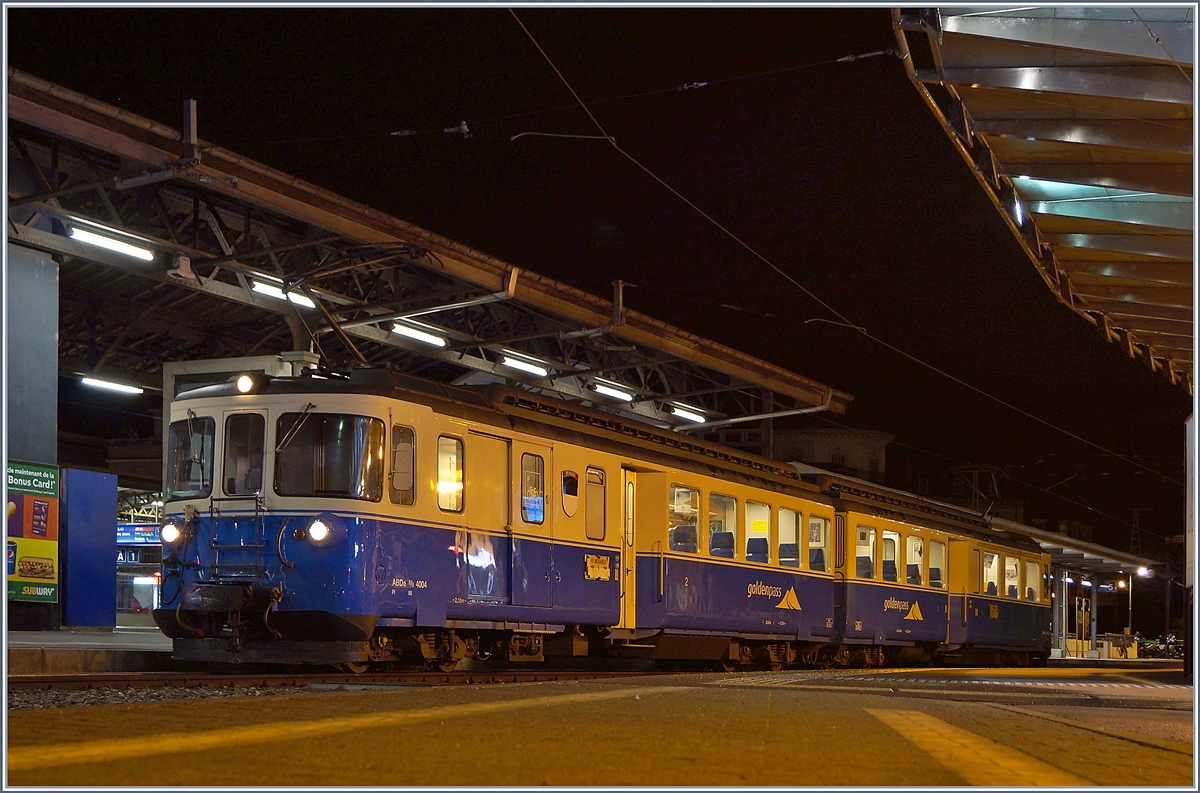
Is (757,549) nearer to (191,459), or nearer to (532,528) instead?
(532,528)

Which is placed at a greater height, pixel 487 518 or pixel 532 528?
pixel 487 518

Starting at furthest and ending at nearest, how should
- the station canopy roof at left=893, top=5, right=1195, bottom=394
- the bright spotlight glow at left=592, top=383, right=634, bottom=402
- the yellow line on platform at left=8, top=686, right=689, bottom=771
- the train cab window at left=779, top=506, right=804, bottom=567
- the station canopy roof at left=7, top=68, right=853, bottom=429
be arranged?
1. the bright spotlight glow at left=592, top=383, right=634, bottom=402
2. the train cab window at left=779, top=506, right=804, bottom=567
3. the station canopy roof at left=7, top=68, right=853, bottom=429
4. the station canopy roof at left=893, top=5, right=1195, bottom=394
5. the yellow line on platform at left=8, top=686, right=689, bottom=771

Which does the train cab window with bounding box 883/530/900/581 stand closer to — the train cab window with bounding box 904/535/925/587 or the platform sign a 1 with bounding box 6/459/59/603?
the train cab window with bounding box 904/535/925/587

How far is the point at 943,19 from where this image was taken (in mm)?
9711

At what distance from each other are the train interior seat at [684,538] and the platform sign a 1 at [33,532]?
768cm

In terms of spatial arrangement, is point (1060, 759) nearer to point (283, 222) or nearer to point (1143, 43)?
point (1143, 43)

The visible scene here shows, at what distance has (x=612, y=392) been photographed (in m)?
25.2

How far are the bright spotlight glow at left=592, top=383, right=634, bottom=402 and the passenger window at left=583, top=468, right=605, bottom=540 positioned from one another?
9.90m

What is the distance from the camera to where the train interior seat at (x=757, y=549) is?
17719mm

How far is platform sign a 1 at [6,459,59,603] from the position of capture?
15211 millimetres

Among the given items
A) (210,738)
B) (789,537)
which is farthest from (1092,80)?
(789,537)

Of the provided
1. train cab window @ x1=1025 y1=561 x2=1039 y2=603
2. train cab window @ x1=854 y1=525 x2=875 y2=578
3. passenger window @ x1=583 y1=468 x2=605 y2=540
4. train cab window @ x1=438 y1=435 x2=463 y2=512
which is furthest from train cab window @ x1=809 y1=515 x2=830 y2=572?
train cab window @ x1=1025 y1=561 x2=1039 y2=603

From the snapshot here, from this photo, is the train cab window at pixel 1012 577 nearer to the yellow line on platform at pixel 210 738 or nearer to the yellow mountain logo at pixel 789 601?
the yellow mountain logo at pixel 789 601

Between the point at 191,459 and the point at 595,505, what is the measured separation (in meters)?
4.57
